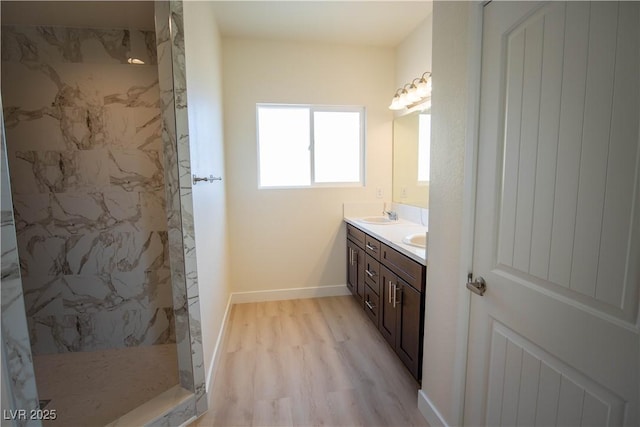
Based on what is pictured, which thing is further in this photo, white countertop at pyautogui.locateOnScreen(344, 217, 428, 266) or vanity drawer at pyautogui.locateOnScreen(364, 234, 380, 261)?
vanity drawer at pyautogui.locateOnScreen(364, 234, 380, 261)

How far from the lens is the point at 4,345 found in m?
0.91

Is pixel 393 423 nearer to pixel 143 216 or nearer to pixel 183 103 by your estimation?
pixel 183 103

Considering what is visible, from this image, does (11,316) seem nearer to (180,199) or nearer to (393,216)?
(180,199)

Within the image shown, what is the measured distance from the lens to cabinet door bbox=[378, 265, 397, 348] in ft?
7.31

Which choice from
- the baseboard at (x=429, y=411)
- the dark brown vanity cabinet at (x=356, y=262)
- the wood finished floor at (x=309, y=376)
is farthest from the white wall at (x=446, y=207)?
the dark brown vanity cabinet at (x=356, y=262)

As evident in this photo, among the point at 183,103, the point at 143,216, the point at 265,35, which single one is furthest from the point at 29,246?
the point at 265,35

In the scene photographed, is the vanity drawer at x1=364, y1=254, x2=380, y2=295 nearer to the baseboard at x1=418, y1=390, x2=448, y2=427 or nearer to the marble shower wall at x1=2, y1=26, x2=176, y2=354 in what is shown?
the baseboard at x1=418, y1=390, x2=448, y2=427

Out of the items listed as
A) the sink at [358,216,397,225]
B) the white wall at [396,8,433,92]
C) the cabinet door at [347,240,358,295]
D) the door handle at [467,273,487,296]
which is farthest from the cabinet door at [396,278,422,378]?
the white wall at [396,8,433,92]

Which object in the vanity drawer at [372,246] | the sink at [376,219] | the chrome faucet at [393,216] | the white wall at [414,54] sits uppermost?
the white wall at [414,54]

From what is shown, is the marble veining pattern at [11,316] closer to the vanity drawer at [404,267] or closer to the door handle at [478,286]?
the door handle at [478,286]

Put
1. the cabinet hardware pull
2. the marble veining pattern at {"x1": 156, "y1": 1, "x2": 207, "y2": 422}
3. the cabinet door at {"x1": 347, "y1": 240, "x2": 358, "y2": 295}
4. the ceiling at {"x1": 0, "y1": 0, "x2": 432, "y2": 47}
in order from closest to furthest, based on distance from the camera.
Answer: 1. the marble veining pattern at {"x1": 156, "y1": 1, "x2": 207, "y2": 422}
2. the ceiling at {"x1": 0, "y1": 0, "x2": 432, "y2": 47}
3. the cabinet hardware pull
4. the cabinet door at {"x1": 347, "y1": 240, "x2": 358, "y2": 295}

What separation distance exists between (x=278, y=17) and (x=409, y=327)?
263 cm

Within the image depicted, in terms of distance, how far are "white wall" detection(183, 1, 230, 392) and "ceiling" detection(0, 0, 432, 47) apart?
30cm

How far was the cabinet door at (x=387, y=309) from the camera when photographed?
2.23 meters
